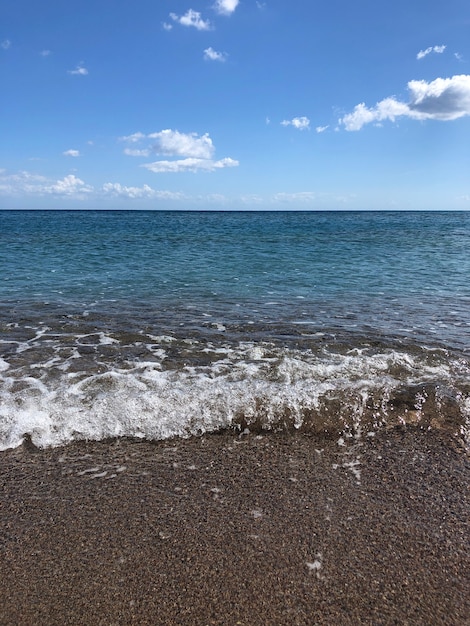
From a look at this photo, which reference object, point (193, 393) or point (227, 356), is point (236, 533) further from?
point (227, 356)

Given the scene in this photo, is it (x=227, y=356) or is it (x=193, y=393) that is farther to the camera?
(x=227, y=356)

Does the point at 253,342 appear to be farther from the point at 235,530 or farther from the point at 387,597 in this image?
the point at 387,597

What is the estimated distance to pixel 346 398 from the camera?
678 cm

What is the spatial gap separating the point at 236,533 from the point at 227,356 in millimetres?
4803

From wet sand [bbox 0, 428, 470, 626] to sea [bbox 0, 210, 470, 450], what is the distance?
25.4 inches

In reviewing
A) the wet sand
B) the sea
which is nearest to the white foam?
the sea

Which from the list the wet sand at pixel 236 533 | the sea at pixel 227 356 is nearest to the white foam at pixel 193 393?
the sea at pixel 227 356

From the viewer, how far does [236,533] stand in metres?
3.99

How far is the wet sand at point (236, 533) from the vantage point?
3.26 m

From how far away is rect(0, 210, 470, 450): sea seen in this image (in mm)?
6172

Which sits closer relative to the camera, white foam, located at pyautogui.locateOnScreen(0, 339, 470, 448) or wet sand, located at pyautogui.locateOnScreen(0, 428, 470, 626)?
wet sand, located at pyautogui.locateOnScreen(0, 428, 470, 626)

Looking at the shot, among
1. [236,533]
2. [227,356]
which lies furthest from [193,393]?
[236,533]

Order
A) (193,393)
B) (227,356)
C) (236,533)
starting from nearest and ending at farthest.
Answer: (236,533) < (193,393) < (227,356)

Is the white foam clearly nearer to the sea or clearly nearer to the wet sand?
the sea
